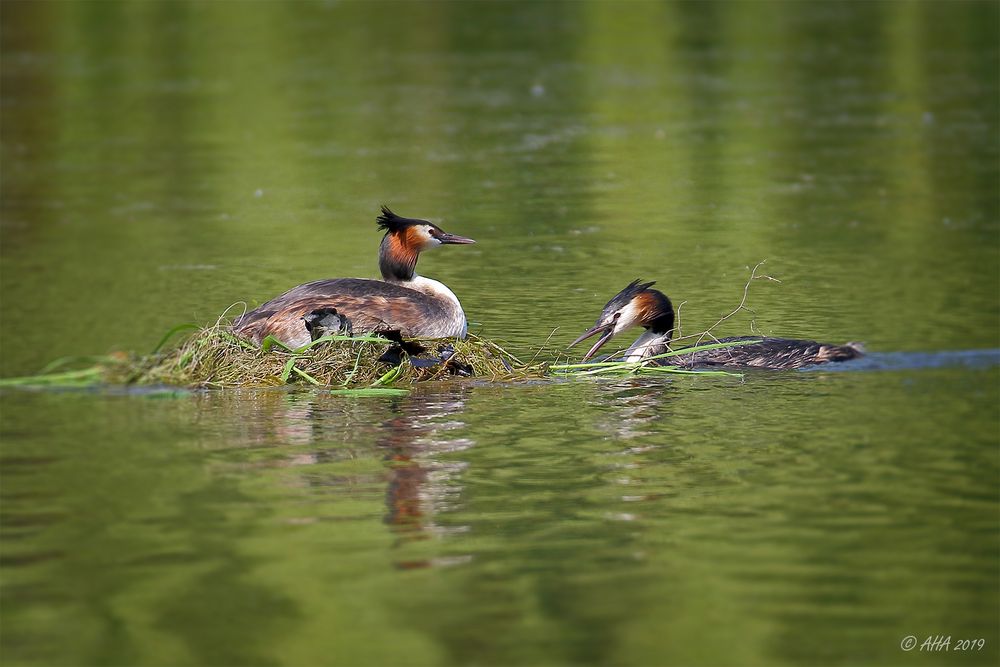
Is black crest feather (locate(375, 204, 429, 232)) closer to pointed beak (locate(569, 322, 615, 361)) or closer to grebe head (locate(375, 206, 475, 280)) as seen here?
grebe head (locate(375, 206, 475, 280))

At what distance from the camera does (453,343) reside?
11.1 m

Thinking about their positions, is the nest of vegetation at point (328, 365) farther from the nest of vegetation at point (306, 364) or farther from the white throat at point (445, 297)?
the white throat at point (445, 297)

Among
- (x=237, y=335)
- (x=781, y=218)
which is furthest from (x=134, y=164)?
(x=237, y=335)

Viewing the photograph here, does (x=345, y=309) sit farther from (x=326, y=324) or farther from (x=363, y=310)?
(x=326, y=324)

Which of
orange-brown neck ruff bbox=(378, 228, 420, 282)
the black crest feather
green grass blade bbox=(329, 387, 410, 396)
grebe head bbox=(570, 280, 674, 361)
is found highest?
the black crest feather

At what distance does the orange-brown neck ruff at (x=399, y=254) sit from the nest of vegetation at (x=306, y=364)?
1.18 metres

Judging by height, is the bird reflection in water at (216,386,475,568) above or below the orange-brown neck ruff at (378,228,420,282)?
below

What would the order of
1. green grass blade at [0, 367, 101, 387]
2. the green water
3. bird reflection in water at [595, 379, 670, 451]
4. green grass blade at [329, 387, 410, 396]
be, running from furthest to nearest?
1. green grass blade at [0, 367, 101, 387]
2. green grass blade at [329, 387, 410, 396]
3. bird reflection in water at [595, 379, 670, 451]
4. the green water

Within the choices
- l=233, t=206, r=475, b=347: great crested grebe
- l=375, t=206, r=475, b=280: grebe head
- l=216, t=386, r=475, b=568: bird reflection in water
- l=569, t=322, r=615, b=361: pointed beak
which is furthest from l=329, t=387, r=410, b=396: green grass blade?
l=375, t=206, r=475, b=280: grebe head

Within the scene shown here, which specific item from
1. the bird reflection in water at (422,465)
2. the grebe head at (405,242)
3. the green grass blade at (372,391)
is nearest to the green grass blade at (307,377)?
the green grass blade at (372,391)

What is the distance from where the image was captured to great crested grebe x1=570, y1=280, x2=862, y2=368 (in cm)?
1116

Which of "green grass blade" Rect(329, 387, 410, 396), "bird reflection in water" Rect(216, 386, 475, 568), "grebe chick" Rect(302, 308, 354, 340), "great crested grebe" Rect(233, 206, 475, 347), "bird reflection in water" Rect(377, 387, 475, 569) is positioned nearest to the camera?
"bird reflection in water" Rect(377, 387, 475, 569)

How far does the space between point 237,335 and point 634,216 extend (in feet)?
24.3

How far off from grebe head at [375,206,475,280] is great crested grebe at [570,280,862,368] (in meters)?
1.21
